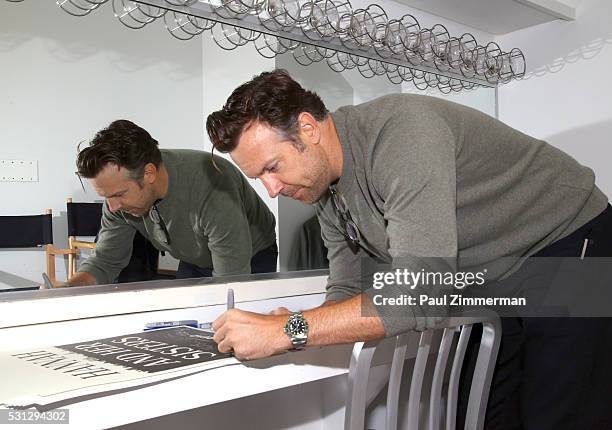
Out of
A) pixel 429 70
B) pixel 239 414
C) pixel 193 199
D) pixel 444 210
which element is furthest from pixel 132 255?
pixel 429 70

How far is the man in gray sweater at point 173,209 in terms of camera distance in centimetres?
130

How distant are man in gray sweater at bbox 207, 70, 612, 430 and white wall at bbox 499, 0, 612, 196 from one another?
3.65 ft

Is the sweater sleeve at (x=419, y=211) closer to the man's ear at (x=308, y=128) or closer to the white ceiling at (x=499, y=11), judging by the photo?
the man's ear at (x=308, y=128)

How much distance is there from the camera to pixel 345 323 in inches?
34.8

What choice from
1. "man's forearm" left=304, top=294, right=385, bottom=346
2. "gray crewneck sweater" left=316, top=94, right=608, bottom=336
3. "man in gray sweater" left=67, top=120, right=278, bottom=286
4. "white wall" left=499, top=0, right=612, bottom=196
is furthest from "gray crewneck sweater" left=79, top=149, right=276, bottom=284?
"white wall" left=499, top=0, right=612, bottom=196

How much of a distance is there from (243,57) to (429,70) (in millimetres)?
755

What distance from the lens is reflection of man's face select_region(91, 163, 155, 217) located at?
1307 mm

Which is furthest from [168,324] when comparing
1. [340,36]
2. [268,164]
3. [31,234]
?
[340,36]

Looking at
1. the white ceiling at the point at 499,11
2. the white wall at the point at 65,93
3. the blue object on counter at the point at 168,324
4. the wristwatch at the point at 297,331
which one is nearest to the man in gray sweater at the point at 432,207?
the wristwatch at the point at 297,331

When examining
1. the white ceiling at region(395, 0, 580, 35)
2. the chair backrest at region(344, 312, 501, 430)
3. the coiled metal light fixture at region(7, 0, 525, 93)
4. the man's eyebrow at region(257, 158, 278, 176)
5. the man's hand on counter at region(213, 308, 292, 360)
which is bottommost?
the chair backrest at region(344, 312, 501, 430)

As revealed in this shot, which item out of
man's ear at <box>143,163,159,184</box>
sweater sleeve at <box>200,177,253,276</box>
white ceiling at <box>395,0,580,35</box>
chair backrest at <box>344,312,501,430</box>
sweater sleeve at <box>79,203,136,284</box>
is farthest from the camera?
white ceiling at <box>395,0,580,35</box>

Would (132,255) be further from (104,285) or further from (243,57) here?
(243,57)

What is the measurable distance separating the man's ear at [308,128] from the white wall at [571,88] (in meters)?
1.51

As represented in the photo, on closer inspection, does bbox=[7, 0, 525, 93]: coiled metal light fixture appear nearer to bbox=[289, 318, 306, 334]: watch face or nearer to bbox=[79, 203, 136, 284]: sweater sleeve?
bbox=[79, 203, 136, 284]: sweater sleeve
